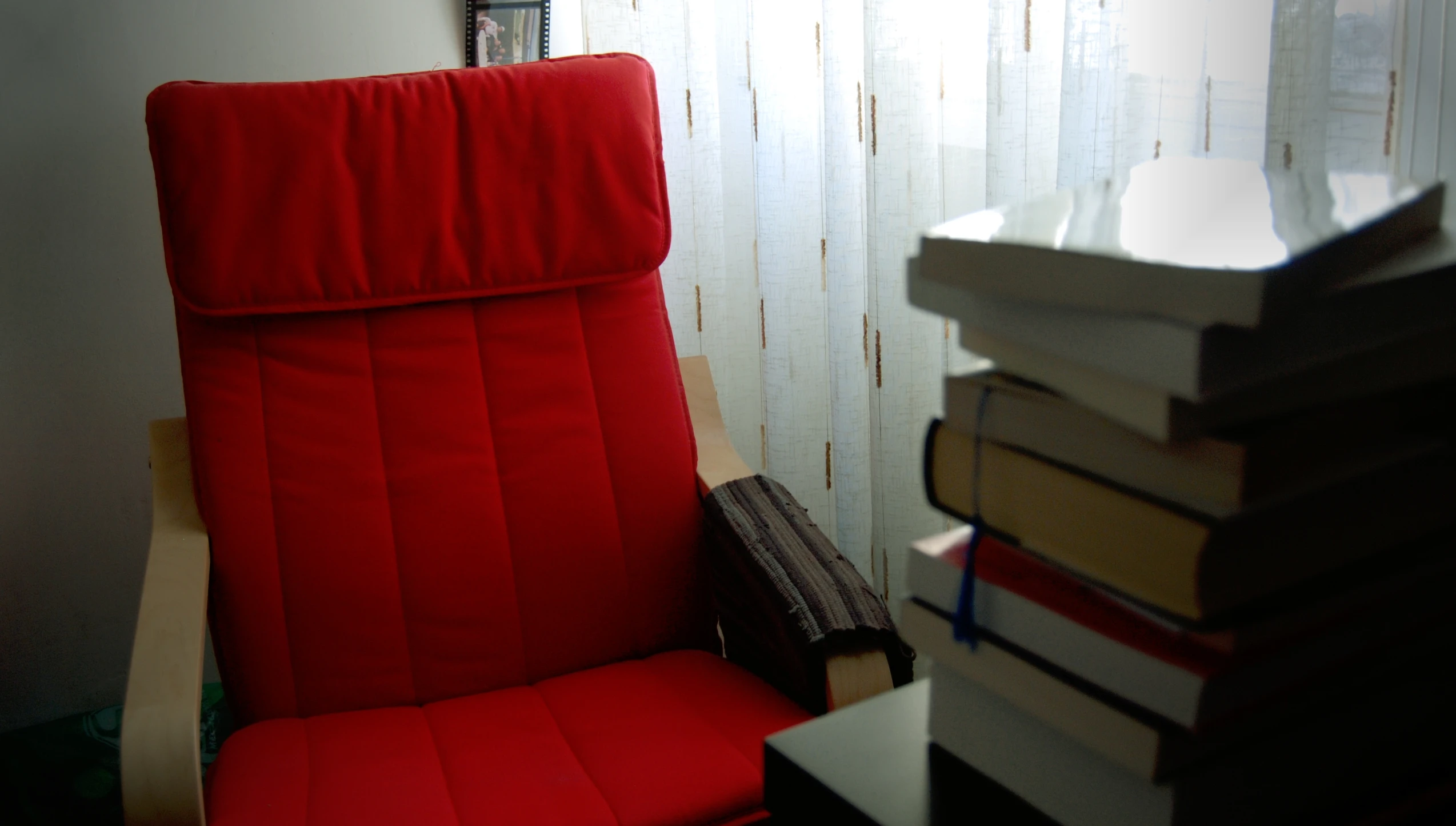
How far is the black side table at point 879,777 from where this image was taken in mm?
502

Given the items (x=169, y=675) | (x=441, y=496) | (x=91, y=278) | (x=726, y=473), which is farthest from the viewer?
(x=91, y=278)

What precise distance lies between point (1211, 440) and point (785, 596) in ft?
2.67

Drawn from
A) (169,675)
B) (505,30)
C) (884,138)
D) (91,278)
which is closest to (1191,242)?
(169,675)

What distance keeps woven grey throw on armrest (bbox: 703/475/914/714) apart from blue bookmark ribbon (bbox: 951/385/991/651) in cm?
62

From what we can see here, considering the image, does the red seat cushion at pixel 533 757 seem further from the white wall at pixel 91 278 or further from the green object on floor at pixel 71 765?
the white wall at pixel 91 278

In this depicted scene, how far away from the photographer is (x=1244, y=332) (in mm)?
389

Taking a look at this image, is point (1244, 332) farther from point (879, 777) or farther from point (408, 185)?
point (408, 185)

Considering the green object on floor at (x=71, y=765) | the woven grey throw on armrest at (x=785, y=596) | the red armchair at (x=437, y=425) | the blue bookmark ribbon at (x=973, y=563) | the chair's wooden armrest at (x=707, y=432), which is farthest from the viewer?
the green object on floor at (x=71, y=765)

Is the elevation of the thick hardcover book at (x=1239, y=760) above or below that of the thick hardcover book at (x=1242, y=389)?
below

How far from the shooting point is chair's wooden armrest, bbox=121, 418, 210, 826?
911 mm

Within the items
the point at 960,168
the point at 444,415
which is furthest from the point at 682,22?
the point at 444,415

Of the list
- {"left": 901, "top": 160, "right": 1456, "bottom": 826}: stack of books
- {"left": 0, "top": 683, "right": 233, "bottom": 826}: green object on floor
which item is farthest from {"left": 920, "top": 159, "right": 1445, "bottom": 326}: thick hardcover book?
{"left": 0, "top": 683, "right": 233, "bottom": 826}: green object on floor

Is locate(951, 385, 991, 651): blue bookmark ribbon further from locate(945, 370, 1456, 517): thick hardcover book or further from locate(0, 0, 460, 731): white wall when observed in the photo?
locate(0, 0, 460, 731): white wall

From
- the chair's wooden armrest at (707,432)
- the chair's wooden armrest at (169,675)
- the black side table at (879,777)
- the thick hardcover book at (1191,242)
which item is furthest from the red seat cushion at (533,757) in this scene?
the thick hardcover book at (1191,242)
